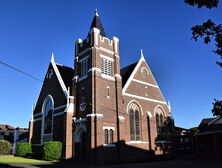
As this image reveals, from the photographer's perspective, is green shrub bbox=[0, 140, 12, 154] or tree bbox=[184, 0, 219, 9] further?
green shrub bbox=[0, 140, 12, 154]

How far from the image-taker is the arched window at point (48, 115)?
3256 centimetres

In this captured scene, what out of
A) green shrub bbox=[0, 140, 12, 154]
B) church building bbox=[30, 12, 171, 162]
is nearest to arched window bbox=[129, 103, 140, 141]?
church building bbox=[30, 12, 171, 162]

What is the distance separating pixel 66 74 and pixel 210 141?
926 inches

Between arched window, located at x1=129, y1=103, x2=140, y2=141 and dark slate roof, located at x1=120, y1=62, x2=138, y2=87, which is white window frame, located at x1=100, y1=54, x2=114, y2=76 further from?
arched window, located at x1=129, y1=103, x2=140, y2=141

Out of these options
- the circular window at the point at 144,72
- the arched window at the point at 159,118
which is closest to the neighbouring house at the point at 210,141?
the arched window at the point at 159,118

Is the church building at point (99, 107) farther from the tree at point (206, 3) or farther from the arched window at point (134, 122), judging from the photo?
the tree at point (206, 3)

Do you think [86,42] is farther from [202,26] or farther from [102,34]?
[202,26]

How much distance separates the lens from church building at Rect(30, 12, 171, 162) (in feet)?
86.0

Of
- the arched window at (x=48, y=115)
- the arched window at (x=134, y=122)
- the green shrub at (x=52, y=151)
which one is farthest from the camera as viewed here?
the arched window at (x=48, y=115)

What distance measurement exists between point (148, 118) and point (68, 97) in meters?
11.1

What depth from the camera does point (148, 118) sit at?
105 feet

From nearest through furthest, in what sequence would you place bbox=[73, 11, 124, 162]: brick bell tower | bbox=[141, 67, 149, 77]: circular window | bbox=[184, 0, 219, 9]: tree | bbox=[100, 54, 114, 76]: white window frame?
bbox=[184, 0, 219, 9]: tree < bbox=[73, 11, 124, 162]: brick bell tower < bbox=[100, 54, 114, 76]: white window frame < bbox=[141, 67, 149, 77]: circular window

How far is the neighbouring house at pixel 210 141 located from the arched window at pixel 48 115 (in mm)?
20045

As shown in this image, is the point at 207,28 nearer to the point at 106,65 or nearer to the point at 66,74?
the point at 106,65
